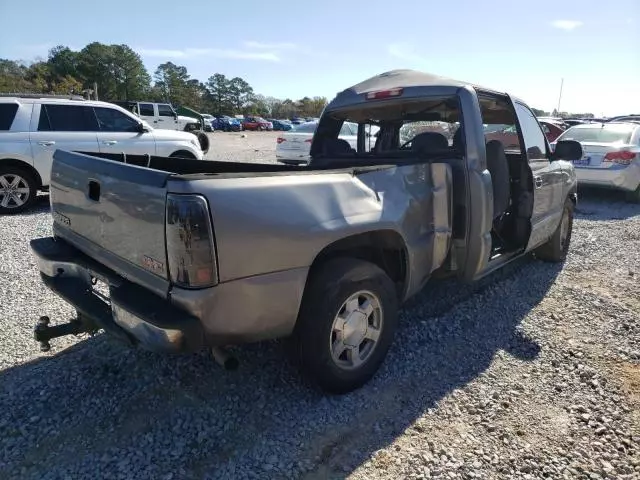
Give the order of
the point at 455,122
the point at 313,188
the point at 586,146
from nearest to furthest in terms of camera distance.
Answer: the point at 313,188, the point at 455,122, the point at 586,146

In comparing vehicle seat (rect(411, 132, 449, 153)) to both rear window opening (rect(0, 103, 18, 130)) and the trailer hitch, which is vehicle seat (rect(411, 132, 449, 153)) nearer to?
the trailer hitch

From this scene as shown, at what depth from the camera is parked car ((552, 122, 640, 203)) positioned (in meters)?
9.06

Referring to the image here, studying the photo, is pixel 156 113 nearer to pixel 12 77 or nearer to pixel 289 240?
pixel 289 240

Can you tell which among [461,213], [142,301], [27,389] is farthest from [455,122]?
[27,389]

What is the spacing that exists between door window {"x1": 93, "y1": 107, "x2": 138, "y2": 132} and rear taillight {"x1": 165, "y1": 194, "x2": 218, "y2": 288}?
7.66 metres

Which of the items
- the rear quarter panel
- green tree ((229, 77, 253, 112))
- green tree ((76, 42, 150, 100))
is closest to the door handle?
the rear quarter panel

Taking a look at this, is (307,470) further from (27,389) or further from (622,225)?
(622,225)

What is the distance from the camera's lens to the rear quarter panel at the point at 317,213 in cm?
209

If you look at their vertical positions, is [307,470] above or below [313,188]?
below

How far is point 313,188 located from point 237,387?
1407 millimetres

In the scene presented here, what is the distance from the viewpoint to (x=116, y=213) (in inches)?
94.8

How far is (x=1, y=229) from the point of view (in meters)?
6.62

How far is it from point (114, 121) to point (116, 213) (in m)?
7.33

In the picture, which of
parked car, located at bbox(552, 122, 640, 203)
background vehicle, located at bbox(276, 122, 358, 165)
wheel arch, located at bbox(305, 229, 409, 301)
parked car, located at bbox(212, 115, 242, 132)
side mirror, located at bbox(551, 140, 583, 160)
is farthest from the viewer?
parked car, located at bbox(212, 115, 242, 132)
